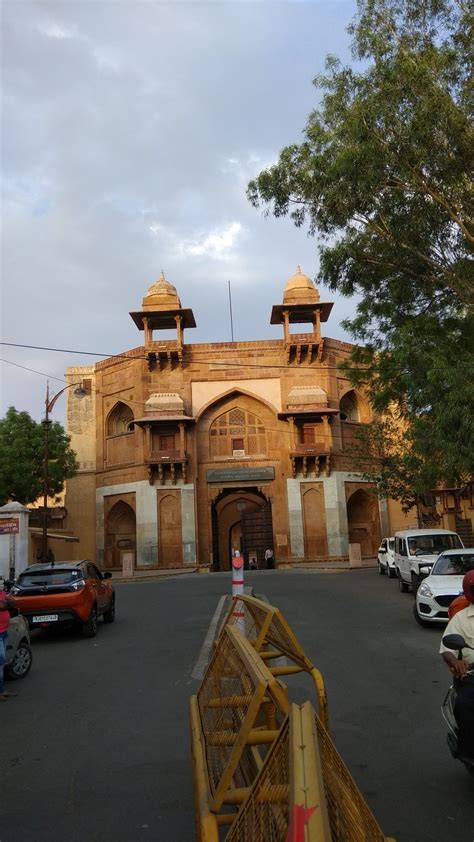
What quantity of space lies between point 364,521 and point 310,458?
207 inches

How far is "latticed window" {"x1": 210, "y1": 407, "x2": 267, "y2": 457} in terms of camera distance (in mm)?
34031

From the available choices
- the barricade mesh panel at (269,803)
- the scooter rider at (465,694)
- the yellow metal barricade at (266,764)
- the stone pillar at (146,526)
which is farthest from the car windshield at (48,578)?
the stone pillar at (146,526)

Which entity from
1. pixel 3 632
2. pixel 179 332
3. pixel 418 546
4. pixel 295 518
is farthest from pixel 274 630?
pixel 179 332

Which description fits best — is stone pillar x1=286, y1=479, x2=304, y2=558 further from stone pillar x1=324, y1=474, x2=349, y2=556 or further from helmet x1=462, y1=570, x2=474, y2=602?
helmet x1=462, y1=570, x2=474, y2=602

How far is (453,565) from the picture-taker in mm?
12188

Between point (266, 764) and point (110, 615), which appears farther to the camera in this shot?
point (110, 615)

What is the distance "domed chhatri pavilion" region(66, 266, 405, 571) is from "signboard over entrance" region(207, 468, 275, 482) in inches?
2.4

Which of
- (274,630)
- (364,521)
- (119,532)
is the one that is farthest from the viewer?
(364,521)

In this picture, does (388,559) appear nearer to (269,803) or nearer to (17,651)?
(17,651)

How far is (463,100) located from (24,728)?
12.4 meters

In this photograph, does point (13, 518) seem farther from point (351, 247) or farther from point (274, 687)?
point (274, 687)

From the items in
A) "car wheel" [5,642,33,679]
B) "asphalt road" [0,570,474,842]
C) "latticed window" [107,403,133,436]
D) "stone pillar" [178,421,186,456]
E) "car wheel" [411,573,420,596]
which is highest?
"latticed window" [107,403,133,436]

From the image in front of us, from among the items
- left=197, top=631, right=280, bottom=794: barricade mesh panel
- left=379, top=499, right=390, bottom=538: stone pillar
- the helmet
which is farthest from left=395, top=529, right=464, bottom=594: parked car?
left=379, top=499, right=390, bottom=538: stone pillar

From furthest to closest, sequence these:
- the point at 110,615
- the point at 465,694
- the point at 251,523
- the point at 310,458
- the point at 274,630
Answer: the point at 251,523 < the point at 310,458 < the point at 110,615 < the point at 274,630 < the point at 465,694
